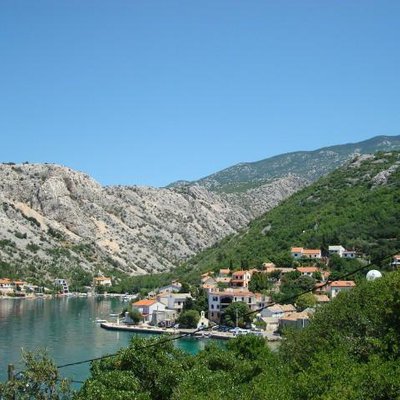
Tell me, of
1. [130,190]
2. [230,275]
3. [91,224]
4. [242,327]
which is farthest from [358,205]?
[130,190]

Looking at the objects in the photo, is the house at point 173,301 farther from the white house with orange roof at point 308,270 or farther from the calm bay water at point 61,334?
the white house with orange roof at point 308,270

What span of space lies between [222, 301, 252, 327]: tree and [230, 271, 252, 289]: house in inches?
368

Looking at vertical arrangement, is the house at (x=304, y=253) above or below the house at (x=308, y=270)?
above

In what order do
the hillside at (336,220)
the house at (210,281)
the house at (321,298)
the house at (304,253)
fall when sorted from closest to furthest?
the house at (321,298)
the house at (210,281)
the house at (304,253)
the hillside at (336,220)

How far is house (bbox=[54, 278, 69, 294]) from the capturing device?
371 ft

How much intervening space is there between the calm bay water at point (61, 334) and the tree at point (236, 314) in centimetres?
560

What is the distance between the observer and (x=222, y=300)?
217 feet

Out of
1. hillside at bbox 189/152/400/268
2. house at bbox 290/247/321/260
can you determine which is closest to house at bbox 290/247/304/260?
house at bbox 290/247/321/260

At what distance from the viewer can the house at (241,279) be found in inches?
2854

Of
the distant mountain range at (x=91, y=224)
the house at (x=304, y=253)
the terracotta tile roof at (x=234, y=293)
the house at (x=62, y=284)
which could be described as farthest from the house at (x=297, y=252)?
the distant mountain range at (x=91, y=224)

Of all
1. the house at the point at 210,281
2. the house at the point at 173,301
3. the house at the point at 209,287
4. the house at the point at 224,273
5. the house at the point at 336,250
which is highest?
the house at the point at 336,250

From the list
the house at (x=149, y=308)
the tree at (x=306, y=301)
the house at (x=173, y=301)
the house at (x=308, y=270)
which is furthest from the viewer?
the house at (x=173, y=301)

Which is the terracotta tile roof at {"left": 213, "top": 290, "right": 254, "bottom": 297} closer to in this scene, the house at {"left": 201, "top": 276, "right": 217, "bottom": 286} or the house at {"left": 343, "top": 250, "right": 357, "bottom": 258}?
Answer: the house at {"left": 201, "top": 276, "right": 217, "bottom": 286}

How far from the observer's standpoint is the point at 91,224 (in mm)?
144875
